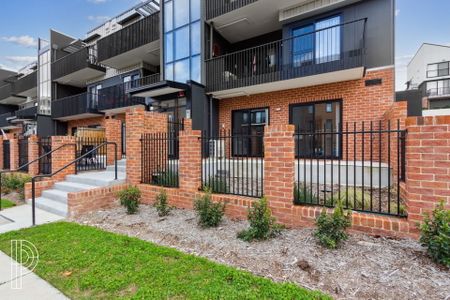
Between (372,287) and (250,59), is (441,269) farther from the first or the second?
(250,59)

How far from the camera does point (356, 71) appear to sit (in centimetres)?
759

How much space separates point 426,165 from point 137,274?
3880mm

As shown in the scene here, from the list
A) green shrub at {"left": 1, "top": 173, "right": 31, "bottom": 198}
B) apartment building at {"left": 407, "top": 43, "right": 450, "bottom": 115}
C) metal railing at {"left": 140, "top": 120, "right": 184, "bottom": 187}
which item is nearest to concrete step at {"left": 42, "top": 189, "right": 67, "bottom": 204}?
green shrub at {"left": 1, "top": 173, "right": 31, "bottom": 198}

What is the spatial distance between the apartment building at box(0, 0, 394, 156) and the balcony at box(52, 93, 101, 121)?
1.73 metres

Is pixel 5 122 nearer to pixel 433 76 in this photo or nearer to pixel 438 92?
pixel 438 92

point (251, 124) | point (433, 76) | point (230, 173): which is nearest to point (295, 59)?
point (251, 124)

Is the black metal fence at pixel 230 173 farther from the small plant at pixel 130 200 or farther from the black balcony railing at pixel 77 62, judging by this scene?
the black balcony railing at pixel 77 62

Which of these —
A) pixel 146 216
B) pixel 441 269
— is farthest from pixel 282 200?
pixel 146 216

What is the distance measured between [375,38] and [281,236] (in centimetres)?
785

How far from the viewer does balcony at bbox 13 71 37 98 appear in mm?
21628

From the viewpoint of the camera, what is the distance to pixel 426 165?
3.00 metres

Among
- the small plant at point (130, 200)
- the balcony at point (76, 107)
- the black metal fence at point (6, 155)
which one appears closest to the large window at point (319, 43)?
the small plant at point (130, 200)

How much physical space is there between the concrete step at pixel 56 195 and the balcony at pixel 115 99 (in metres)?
7.24

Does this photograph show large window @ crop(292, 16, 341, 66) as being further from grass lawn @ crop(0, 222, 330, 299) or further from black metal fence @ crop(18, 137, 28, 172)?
black metal fence @ crop(18, 137, 28, 172)
